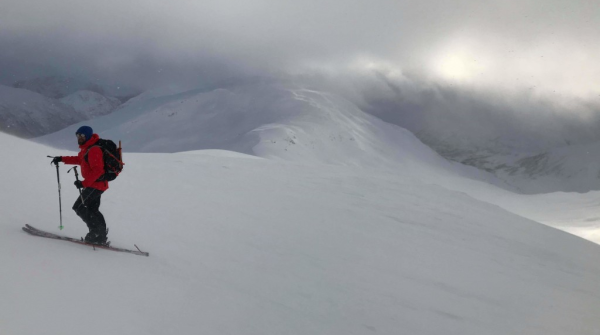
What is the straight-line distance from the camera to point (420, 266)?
10.1m

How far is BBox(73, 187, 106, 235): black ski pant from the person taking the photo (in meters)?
7.15

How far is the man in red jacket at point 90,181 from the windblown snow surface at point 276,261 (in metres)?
0.58

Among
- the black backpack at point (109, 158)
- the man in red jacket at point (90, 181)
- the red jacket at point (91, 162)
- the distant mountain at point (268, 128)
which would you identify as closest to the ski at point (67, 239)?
the man in red jacket at point (90, 181)

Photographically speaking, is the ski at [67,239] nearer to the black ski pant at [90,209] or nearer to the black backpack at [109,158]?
the black ski pant at [90,209]

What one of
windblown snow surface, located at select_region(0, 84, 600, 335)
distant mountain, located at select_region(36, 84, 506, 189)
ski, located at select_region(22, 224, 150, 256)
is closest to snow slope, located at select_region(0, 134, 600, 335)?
windblown snow surface, located at select_region(0, 84, 600, 335)

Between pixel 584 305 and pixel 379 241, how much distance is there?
15.5 ft

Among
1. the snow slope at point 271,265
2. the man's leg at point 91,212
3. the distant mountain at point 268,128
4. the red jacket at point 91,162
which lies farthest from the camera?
the distant mountain at point 268,128

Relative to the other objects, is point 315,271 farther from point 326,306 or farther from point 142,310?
point 142,310

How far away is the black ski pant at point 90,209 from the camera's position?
7152 mm

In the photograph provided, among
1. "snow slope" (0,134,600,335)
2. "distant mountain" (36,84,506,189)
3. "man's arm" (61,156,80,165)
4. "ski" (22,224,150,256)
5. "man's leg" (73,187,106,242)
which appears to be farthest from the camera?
"distant mountain" (36,84,506,189)

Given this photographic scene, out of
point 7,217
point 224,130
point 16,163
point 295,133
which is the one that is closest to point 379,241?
point 7,217

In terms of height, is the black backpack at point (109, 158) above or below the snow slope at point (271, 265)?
above

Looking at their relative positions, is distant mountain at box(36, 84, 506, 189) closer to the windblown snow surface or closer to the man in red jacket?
the windblown snow surface

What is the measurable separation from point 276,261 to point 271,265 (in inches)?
13.0
